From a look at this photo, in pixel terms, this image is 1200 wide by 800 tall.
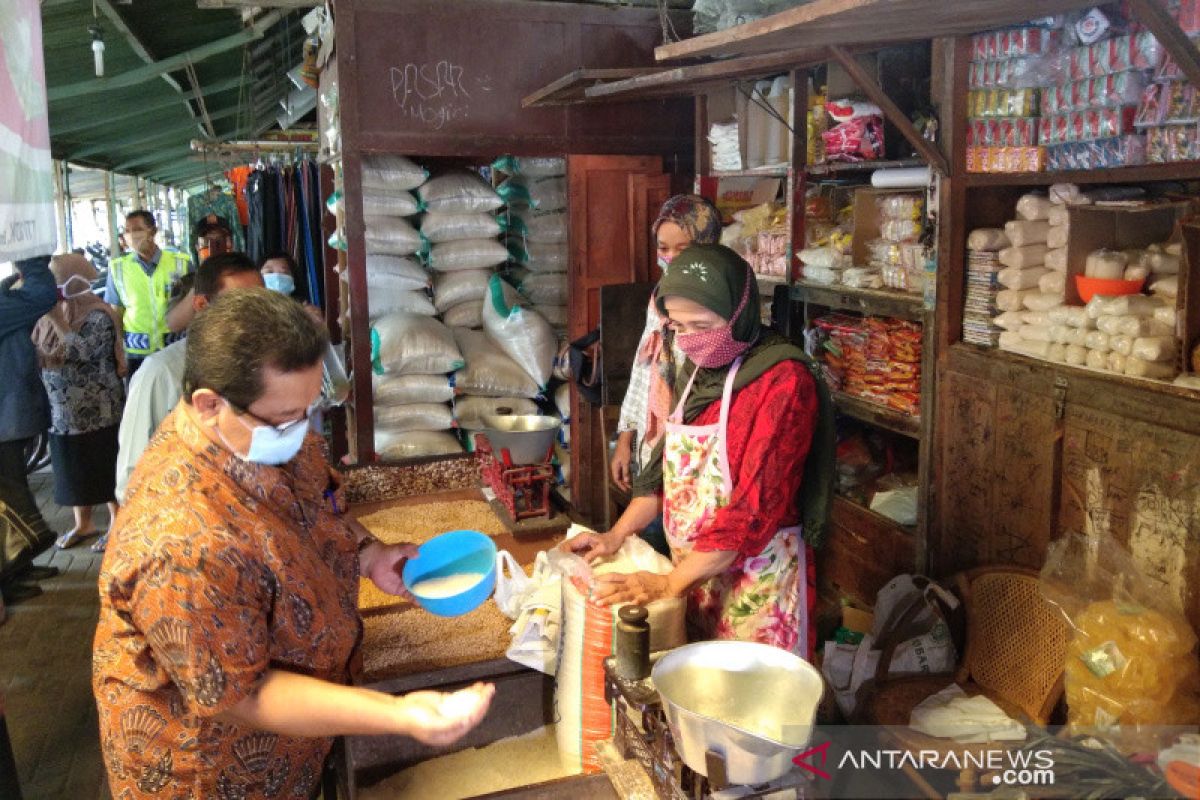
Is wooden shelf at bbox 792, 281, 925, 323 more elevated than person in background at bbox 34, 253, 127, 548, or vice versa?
wooden shelf at bbox 792, 281, 925, 323

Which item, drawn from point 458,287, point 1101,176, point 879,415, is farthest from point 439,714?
point 458,287

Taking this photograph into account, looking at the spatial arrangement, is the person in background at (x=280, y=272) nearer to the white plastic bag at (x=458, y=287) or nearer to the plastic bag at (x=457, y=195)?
the white plastic bag at (x=458, y=287)

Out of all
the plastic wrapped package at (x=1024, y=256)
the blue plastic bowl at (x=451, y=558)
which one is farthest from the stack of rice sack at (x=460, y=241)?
the blue plastic bowl at (x=451, y=558)

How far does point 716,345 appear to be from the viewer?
7.14ft

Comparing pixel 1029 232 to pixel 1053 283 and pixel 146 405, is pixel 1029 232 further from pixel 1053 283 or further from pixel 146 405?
pixel 146 405

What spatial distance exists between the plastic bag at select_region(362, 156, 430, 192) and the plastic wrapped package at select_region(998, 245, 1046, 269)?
2.93m

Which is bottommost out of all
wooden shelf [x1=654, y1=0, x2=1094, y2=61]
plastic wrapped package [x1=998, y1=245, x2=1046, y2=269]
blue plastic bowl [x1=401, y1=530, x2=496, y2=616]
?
blue plastic bowl [x1=401, y1=530, x2=496, y2=616]

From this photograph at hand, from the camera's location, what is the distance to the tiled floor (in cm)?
342

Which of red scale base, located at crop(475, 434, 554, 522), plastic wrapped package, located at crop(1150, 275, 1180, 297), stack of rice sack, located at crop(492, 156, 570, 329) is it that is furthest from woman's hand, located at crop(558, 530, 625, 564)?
stack of rice sack, located at crop(492, 156, 570, 329)

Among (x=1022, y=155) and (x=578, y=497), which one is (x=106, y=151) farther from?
(x=1022, y=155)

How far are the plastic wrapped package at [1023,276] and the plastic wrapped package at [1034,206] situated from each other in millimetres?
172

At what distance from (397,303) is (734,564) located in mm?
3332

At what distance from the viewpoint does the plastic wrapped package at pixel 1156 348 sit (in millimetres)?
2605

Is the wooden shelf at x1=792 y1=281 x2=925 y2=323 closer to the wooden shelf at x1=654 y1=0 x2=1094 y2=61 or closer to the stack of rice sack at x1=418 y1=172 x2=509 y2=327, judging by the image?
the wooden shelf at x1=654 y1=0 x2=1094 y2=61
